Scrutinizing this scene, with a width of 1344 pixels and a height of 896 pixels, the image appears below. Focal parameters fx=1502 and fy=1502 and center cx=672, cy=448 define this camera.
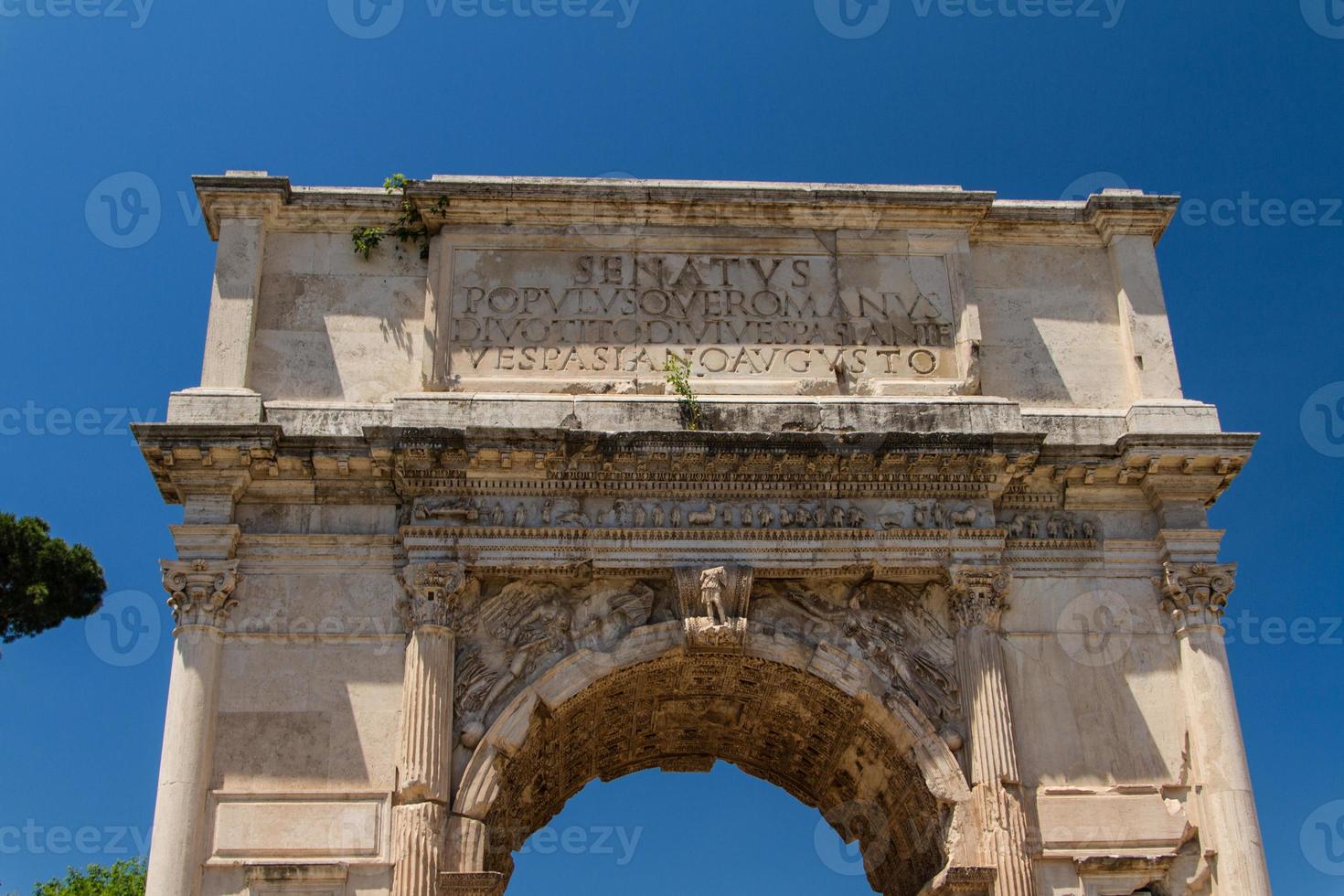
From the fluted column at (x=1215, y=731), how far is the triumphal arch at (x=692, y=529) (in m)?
0.03

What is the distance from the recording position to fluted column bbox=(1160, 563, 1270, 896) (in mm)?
13227

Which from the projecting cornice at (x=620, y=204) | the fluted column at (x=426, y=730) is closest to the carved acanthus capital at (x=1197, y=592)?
the projecting cornice at (x=620, y=204)

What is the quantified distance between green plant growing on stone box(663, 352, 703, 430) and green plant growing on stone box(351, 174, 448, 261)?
288 cm

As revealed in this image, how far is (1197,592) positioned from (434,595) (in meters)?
7.24

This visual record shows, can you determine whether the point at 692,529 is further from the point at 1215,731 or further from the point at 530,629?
the point at 1215,731

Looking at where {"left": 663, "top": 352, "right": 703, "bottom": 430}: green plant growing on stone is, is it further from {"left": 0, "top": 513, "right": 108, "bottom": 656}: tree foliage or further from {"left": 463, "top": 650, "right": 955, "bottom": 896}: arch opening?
{"left": 0, "top": 513, "right": 108, "bottom": 656}: tree foliage

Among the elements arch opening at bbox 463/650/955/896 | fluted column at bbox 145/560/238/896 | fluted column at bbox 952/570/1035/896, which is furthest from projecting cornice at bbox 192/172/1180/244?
arch opening at bbox 463/650/955/896

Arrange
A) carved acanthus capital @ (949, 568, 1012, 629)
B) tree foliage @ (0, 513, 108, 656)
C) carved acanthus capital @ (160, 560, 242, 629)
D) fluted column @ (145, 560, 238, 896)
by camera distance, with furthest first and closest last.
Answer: tree foliage @ (0, 513, 108, 656) → carved acanthus capital @ (949, 568, 1012, 629) → carved acanthus capital @ (160, 560, 242, 629) → fluted column @ (145, 560, 238, 896)

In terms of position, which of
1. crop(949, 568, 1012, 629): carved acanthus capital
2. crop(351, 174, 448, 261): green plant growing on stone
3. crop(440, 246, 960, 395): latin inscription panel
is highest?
crop(351, 174, 448, 261): green plant growing on stone

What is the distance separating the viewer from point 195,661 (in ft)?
44.6

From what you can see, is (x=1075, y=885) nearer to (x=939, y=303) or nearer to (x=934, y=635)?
(x=934, y=635)

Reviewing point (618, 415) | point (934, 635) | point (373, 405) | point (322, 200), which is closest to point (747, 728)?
point (934, 635)

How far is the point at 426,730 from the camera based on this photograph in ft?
43.9

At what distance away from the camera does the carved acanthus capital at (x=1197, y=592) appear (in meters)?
14.3
